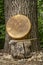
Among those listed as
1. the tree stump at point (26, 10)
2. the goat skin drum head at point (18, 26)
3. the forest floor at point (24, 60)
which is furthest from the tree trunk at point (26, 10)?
the forest floor at point (24, 60)

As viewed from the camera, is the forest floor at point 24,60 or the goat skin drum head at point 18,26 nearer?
the forest floor at point 24,60

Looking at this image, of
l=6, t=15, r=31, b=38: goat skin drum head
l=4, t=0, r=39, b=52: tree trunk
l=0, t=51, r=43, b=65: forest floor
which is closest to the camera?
l=0, t=51, r=43, b=65: forest floor

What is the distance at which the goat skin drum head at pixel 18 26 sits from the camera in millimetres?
5496

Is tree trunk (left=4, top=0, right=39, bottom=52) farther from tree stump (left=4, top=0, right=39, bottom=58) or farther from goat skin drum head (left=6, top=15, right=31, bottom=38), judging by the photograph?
goat skin drum head (left=6, top=15, right=31, bottom=38)

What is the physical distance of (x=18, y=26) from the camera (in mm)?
5559

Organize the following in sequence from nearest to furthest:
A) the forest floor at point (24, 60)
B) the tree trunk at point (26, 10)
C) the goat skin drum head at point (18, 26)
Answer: the forest floor at point (24, 60) → the goat skin drum head at point (18, 26) → the tree trunk at point (26, 10)

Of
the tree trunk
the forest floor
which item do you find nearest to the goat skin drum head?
the tree trunk

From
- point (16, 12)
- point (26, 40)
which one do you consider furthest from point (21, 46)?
point (16, 12)

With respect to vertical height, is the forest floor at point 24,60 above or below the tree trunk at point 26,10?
below

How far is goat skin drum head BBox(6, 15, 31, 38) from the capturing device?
18.0ft

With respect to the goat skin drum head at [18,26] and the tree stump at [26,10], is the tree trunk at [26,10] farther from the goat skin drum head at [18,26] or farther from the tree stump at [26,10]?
the goat skin drum head at [18,26]

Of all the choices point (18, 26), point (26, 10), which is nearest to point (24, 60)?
point (18, 26)

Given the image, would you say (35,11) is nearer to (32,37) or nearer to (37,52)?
(32,37)

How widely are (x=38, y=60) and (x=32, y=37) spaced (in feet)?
2.75
